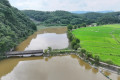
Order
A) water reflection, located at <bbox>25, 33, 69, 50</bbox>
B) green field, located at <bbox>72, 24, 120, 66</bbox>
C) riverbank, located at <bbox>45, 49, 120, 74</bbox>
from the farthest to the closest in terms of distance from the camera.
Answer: water reflection, located at <bbox>25, 33, 69, 50</bbox>, green field, located at <bbox>72, 24, 120, 66</bbox>, riverbank, located at <bbox>45, 49, 120, 74</bbox>

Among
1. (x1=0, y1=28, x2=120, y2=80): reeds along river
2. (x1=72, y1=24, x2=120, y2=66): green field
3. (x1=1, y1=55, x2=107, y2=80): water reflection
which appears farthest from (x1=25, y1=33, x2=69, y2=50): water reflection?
(x1=1, y1=55, x2=107, y2=80): water reflection

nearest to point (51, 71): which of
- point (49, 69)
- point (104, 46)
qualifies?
point (49, 69)

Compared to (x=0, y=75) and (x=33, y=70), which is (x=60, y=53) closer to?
(x=33, y=70)

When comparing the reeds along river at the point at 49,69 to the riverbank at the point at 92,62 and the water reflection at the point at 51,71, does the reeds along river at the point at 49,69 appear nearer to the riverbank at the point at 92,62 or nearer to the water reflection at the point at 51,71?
the water reflection at the point at 51,71

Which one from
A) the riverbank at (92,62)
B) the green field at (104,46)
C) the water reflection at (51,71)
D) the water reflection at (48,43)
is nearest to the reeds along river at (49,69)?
the water reflection at (51,71)

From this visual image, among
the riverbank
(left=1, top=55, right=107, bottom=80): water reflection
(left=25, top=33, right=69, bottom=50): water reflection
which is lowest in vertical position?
(left=1, top=55, right=107, bottom=80): water reflection

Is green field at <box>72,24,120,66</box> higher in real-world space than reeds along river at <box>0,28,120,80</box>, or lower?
higher

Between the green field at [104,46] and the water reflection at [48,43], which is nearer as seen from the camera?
the green field at [104,46]

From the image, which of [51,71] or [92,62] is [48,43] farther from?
[92,62]

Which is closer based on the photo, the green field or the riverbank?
the riverbank

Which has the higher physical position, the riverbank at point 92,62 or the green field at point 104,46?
the green field at point 104,46

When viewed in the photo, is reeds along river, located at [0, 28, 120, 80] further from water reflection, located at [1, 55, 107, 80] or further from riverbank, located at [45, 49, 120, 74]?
riverbank, located at [45, 49, 120, 74]
